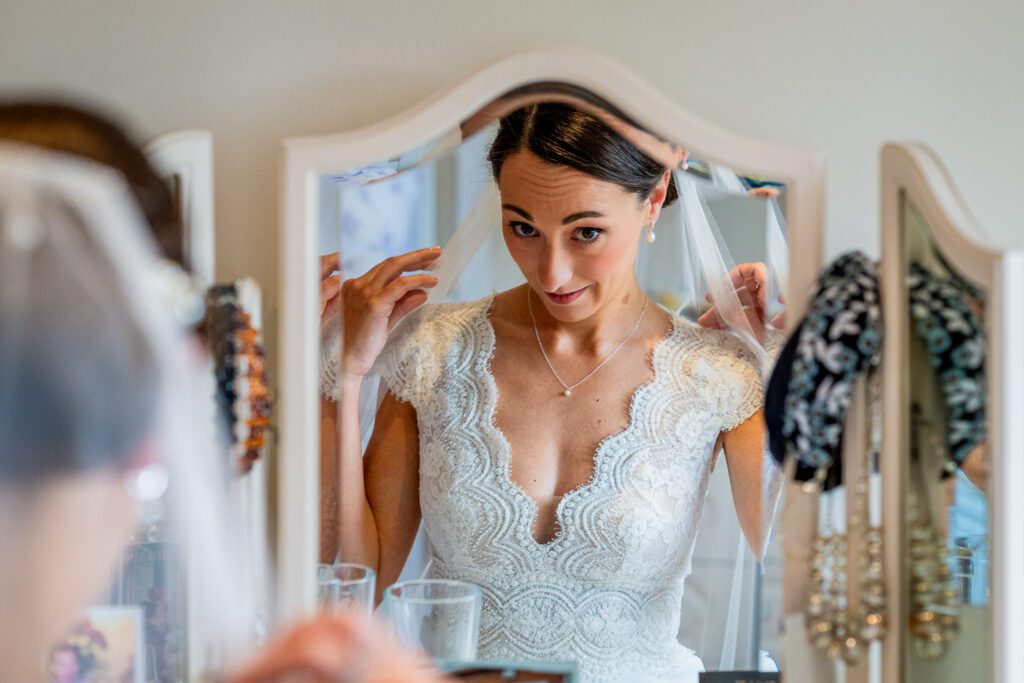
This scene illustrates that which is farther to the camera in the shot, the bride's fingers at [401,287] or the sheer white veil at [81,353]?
the bride's fingers at [401,287]

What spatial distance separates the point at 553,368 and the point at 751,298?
0.22 metres

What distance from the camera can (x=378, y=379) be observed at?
41.8 inches

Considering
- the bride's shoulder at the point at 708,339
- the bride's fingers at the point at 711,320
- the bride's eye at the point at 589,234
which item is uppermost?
the bride's eye at the point at 589,234

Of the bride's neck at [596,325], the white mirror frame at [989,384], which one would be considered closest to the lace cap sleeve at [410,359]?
the bride's neck at [596,325]

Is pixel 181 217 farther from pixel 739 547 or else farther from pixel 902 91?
pixel 902 91

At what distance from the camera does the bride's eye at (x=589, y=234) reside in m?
1.03

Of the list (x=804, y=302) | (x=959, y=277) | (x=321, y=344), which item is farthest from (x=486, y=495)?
(x=959, y=277)

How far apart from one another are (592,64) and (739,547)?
0.51m

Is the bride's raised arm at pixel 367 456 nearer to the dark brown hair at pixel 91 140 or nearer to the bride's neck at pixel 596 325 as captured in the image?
the bride's neck at pixel 596 325

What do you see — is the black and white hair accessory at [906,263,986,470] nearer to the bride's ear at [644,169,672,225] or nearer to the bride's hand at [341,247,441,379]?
the bride's ear at [644,169,672,225]

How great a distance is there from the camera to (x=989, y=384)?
909 millimetres

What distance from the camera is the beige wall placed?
1103 millimetres

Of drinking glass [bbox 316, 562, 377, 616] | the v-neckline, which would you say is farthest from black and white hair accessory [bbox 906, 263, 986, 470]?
drinking glass [bbox 316, 562, 377, 616]

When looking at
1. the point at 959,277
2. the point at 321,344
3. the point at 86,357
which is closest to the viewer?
the point at 86,357
